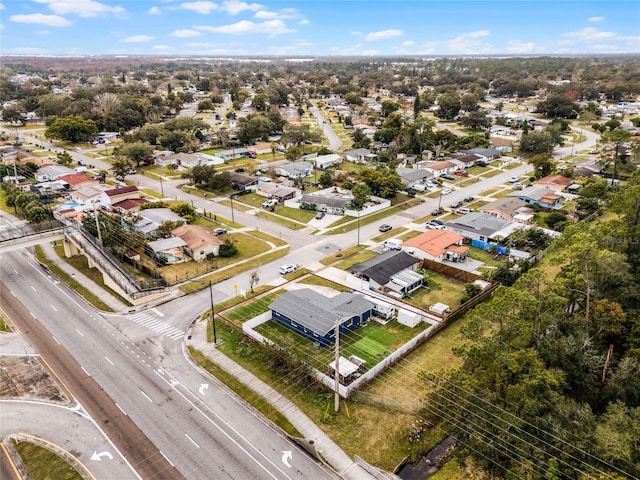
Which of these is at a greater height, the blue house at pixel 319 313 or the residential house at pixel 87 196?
the residential house at pixel 87 196

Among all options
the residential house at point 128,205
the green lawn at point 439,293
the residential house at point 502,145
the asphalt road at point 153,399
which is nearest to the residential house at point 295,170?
the residential house at point 128,205

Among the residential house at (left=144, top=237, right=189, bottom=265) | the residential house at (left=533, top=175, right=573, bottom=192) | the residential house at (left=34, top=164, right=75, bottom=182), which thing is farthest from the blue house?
the residential house at (left=34, top=164, right=75, bottom=182)

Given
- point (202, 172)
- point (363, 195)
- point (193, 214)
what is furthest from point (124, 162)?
point (363, 195)

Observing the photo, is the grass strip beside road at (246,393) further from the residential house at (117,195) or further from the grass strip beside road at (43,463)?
the residential house at (117,195)

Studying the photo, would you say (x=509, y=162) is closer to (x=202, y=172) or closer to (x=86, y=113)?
(x=202, y=172)

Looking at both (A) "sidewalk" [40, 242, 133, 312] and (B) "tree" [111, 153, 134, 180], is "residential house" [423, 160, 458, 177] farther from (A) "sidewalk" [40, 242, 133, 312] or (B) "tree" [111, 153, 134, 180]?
(A) "sidewalk" [40, 242, 133, 312]

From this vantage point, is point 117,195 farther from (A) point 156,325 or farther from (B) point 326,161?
(B) point 326,161
